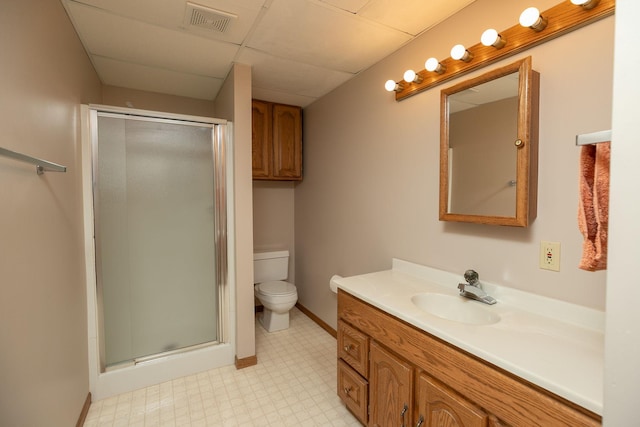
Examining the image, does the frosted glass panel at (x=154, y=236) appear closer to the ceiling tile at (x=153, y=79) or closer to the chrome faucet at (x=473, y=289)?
the ceiling tile at (x=153, y=79)

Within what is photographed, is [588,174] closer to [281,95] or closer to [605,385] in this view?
[605,385]

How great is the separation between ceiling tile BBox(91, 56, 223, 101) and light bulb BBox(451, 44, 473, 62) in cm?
191

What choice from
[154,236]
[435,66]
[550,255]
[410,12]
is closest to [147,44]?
[154,236]

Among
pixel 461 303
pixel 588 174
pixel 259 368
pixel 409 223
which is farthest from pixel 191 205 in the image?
pixel 588 174

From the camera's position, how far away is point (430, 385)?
1.18 meters

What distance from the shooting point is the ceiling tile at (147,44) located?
1.68m

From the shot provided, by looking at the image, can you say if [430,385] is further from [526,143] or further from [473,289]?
[526,143]

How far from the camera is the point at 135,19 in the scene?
1664mm

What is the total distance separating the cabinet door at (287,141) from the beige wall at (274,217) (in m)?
0.35

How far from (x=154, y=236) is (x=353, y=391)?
5.71 ft

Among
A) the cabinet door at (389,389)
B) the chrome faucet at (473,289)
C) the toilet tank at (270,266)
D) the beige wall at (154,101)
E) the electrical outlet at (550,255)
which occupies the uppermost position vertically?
the beige wall at (154,101)

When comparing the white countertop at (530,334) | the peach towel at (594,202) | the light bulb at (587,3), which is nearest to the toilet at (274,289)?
the white countertop at (530,334)

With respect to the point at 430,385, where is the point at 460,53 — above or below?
above

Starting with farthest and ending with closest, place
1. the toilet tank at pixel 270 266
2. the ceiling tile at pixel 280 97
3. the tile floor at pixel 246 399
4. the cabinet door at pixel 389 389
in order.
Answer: the toilet tank at pixel 270 266, the ceiling tile at pixel 280 97, the tile floor at pixel 246 399, the cabinet door at pixel 389 389
